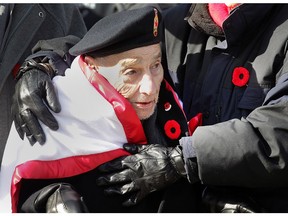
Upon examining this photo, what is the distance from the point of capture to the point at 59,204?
2.05 metres

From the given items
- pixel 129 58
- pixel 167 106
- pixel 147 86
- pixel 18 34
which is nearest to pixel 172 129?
pixel 167 106

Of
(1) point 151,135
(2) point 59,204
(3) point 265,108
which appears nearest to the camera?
(2) point 59,204

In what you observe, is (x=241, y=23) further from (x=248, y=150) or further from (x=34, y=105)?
(x=34, y=105)

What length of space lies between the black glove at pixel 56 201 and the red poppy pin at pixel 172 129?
0.47 m

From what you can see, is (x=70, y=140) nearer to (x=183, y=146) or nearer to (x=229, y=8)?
(x=183, y=146)

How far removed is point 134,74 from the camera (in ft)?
Result: 7.43

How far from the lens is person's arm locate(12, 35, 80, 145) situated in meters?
2.28

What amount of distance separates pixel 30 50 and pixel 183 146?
1.03 metres

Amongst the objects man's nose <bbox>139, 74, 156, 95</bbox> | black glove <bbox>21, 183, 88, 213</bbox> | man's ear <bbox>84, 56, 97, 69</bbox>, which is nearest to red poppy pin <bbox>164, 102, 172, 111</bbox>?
man's nose <bbox>139, 74, 156, 95</bbox>

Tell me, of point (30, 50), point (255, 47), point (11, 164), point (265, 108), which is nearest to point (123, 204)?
point (11, 164)

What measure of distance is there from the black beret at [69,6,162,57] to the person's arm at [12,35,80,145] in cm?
22

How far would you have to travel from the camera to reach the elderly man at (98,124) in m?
2.19

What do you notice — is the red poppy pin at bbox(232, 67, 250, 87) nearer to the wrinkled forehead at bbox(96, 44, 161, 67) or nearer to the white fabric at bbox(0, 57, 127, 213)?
the wrinkled forehead at bbox(96, 44, 161, 67)

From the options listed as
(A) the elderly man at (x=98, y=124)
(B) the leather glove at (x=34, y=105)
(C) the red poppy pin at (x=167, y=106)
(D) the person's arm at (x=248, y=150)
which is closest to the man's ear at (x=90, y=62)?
(A) the elderly man at (x=98, y=124)
